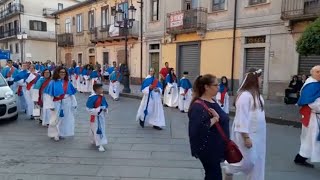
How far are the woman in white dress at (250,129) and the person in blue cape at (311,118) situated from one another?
5.74 ft

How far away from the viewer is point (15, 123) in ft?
30.0

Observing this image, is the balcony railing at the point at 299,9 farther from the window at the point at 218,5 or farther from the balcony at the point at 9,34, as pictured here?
the balcony at the point at 9,34

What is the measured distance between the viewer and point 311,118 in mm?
5484

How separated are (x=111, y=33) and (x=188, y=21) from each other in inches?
353

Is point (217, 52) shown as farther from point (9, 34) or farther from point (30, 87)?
point (9, 34)

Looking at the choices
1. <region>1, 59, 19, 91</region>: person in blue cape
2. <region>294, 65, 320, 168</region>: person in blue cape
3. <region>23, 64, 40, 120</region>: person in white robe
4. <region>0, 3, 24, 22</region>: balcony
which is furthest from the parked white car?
<region>0, 3, 24, 22</region>: balcony

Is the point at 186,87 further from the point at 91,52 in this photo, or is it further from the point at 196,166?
the point at 91,52

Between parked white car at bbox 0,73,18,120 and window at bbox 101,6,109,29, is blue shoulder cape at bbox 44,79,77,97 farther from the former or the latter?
window at bbox 101,6,109,29

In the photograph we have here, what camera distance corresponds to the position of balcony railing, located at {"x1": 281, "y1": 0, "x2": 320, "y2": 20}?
519 inches

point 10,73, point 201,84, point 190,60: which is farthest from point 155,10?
point 201,84

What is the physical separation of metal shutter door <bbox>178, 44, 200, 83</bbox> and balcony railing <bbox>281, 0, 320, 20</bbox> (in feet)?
19.3

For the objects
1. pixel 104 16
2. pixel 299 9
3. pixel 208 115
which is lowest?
pixel 208 115

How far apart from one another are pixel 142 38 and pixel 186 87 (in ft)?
39.2

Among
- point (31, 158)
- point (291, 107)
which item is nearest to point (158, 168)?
point (31, 158)
